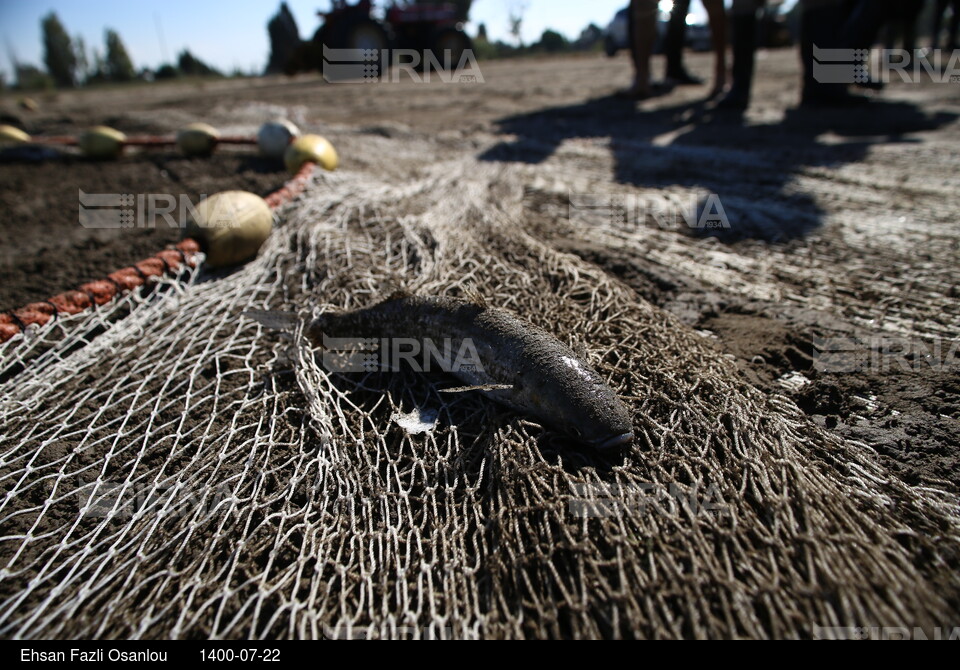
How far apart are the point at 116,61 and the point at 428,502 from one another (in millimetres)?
48030

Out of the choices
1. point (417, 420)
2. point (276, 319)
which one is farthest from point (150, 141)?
point (417, 420)

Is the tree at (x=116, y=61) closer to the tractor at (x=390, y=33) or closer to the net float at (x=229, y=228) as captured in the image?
the tractor at (x=390, y=33)

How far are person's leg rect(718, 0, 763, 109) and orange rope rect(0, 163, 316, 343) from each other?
23.0 feet

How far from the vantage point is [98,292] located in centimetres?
291

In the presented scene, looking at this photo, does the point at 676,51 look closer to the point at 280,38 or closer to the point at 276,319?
the point at 276,319

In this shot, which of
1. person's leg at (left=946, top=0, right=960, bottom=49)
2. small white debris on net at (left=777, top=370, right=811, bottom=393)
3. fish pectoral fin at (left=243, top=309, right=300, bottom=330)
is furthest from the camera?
person's leg at (left=946, top=0, right=960, bottom=49)

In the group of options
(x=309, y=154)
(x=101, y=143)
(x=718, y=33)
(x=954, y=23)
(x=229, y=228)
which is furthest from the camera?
(x=954, y=23)

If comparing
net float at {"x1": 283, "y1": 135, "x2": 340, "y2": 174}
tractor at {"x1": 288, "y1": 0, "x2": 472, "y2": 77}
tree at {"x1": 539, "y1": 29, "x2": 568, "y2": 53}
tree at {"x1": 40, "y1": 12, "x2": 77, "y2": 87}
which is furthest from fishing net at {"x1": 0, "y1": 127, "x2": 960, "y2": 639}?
tree at {"x1": 40, "y1": 12, "x2": 77, "y2": 87}

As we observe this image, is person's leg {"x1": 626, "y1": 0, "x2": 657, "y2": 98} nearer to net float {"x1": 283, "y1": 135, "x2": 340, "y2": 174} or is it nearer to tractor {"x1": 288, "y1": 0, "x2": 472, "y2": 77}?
net float {"x1": 283, "y1": 135, "x2": 340, "y2": 174}

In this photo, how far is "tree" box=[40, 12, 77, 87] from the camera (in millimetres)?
35938

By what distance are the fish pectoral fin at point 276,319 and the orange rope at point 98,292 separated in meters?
1.06

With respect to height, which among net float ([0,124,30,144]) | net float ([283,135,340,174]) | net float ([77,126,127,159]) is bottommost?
net float ([283,135,340,174])

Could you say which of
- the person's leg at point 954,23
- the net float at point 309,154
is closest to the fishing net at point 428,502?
the net float at point 309,154
